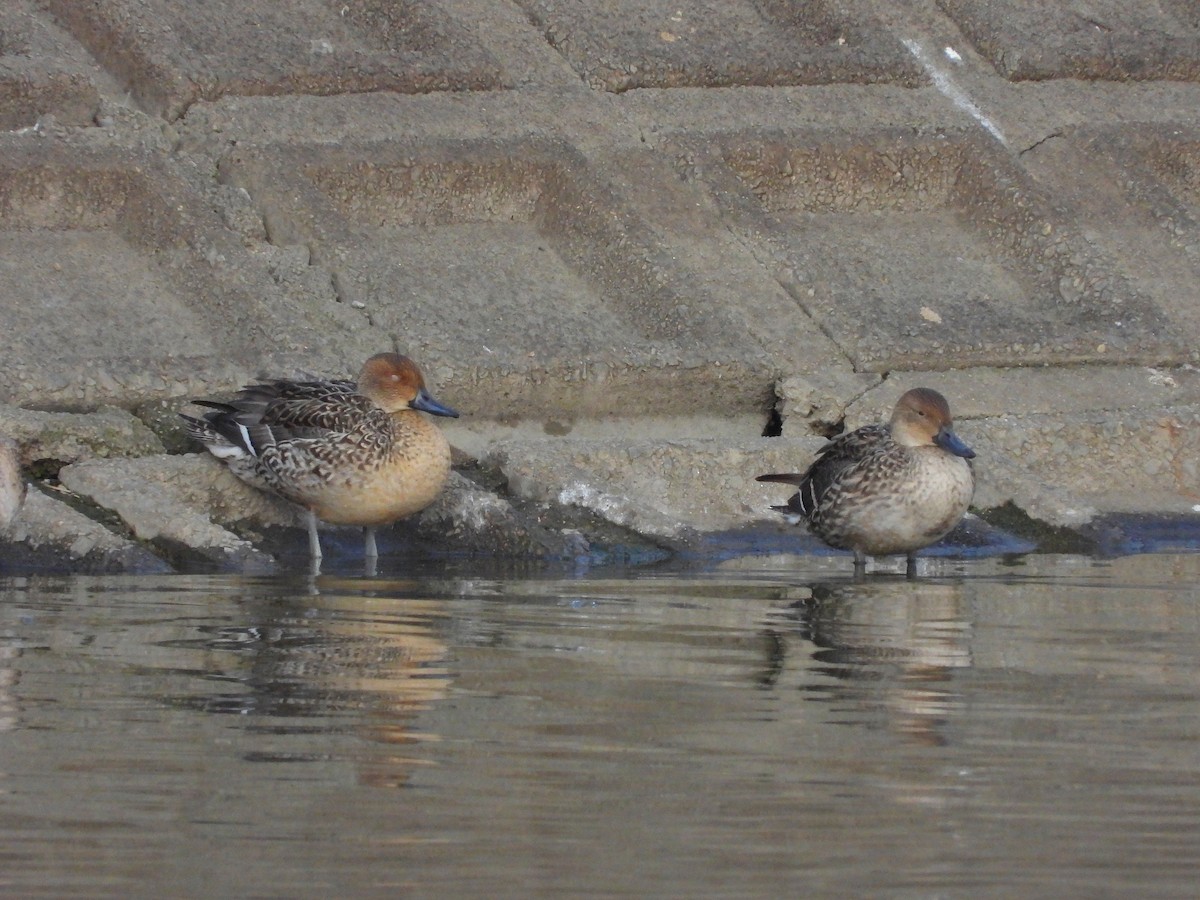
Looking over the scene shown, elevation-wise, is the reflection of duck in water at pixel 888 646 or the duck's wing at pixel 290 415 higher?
the duck's wing at pixel 290 415

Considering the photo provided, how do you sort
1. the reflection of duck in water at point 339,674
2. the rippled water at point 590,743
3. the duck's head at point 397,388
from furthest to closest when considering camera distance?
1. the duck's head at point 397,388
2. the reflection of duck in water at point 339,674
3. the rippled water at point 590,743

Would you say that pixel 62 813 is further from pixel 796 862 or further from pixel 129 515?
pixel 129 515

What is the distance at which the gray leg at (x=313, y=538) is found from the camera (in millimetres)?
9636

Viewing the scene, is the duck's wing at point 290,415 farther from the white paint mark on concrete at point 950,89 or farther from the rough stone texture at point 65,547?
the white paint mark on concrete at point 950,89

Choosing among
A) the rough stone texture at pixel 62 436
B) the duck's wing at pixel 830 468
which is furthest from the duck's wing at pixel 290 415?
the duck's wing at pixel 830 468

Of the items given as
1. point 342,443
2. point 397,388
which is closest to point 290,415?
point 342,443

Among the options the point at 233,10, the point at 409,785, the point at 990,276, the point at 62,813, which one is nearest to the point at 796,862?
the point at 409,785

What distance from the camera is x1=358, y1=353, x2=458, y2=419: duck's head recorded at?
991cm

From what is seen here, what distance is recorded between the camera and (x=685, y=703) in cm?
579

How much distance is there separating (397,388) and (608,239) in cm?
248

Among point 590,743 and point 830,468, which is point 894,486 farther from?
point 590,743

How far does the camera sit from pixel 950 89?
45.7ft

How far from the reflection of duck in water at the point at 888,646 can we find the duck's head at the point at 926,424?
0.92 m

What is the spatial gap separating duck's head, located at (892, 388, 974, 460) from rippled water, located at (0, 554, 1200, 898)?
1.59 metres
